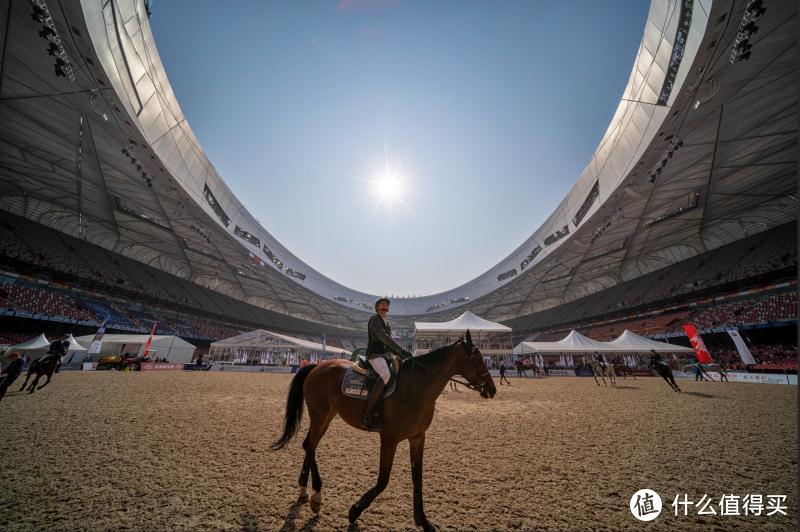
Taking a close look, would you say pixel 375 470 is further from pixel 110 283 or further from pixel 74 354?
pixel 110 283

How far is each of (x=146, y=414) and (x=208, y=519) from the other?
21.6 feet

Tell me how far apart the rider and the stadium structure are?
49.5ft

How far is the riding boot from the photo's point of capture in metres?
3.19

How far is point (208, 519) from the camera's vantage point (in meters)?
2.83

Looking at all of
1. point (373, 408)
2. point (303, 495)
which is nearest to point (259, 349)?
point (303, 495)

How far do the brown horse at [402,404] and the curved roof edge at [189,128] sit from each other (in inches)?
622

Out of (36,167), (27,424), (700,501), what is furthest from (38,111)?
(700,501)

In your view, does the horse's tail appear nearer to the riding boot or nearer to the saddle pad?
the saddle pad

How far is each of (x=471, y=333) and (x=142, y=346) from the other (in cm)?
3130

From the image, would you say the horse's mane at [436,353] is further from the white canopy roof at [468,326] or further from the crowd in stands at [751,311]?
the crowd in stands at [751,311]

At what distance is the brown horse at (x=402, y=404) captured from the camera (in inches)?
113

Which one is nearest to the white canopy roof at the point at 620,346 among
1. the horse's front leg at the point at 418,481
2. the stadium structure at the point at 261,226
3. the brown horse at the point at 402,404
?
the stadium structure at the point at 261,226

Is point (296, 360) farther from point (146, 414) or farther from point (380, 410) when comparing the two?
point (380, 410)

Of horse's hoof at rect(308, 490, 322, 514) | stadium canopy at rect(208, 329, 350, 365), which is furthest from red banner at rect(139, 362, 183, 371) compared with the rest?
horse's hoof at rect(308, 490, 322, 514)
